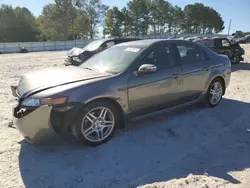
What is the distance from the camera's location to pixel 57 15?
60.3 m

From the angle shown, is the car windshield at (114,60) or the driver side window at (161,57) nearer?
the car windshield at (114,60)

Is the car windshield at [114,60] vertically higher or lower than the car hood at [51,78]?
higher

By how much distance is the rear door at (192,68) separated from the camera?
16.9 ft

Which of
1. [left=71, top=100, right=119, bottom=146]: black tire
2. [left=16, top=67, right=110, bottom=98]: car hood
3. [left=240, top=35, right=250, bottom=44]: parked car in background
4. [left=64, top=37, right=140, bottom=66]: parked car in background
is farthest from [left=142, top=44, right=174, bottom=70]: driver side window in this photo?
[left=240, top=35, right=250, bottom=44]: parked car in background

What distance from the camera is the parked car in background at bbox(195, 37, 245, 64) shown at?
13867 mm

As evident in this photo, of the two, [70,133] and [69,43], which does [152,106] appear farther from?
[69,43]

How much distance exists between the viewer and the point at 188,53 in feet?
17.6

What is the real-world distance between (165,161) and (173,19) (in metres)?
75.3

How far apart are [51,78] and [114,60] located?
1167mm

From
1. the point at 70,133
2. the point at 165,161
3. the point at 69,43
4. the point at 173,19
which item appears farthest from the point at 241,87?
the point at 173,19

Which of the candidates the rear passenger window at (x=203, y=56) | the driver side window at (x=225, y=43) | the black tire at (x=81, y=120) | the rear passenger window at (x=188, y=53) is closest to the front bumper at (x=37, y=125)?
the black tire at (x=81, y=120)

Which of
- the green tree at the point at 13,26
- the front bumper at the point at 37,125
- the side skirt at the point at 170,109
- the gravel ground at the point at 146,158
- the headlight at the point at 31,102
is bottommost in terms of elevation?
the gravel ground at the point at 146,158

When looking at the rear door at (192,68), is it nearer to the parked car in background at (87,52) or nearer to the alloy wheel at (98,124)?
the alloy wheel at (98,124)

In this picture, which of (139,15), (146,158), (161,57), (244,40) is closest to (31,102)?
(146,158)
